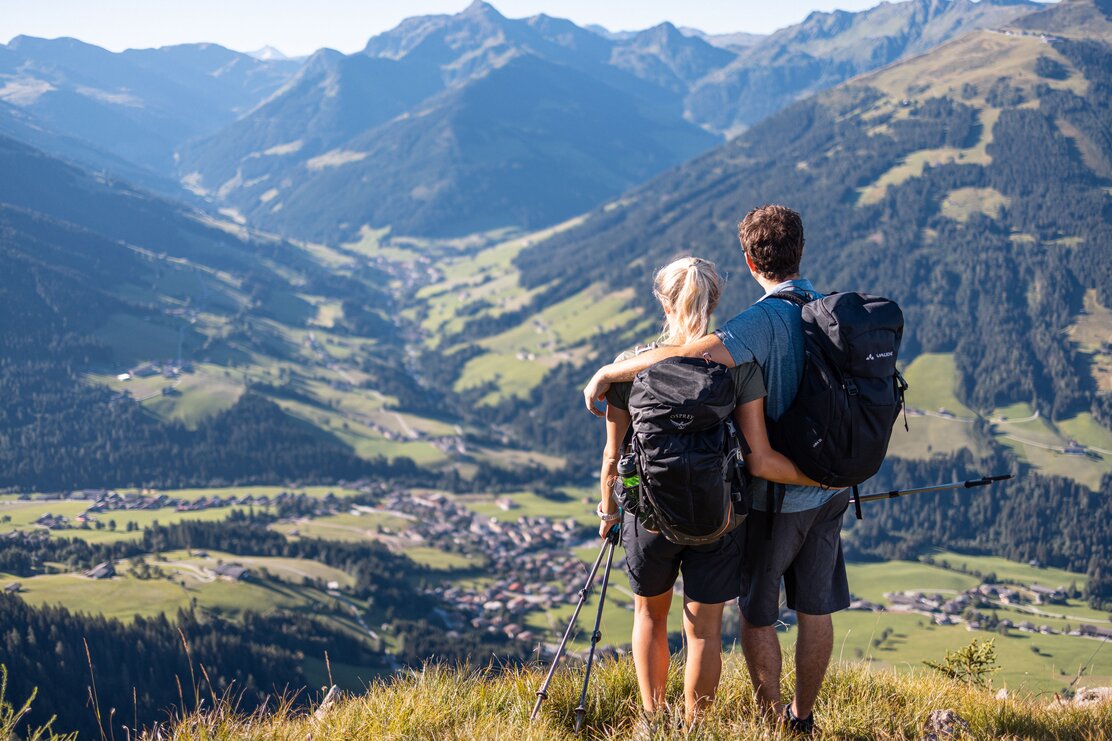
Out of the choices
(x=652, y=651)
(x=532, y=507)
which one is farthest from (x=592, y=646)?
(x=532, y=507)

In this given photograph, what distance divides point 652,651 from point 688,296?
98.5 inches

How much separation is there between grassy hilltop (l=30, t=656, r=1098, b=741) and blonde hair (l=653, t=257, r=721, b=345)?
249 cm

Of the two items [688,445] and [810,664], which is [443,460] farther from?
[688,445]

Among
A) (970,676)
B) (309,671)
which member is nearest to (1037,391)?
(309,671)

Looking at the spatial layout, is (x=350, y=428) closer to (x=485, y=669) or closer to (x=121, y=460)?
(x=121, y=460)

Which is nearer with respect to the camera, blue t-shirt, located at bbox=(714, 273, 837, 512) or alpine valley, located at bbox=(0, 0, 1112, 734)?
blue t-shirt, located at bbox=(714, 273, 837, 512)

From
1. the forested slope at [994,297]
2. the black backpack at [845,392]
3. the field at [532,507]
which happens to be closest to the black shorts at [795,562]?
the black backpack at [845,392]

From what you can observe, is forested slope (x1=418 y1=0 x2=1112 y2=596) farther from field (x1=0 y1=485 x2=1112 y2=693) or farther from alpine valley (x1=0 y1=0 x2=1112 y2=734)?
field (x1=0 y1=485 x2=1112 y2=693)

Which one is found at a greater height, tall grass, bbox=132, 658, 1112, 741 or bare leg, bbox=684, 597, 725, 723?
bare leg, bbox=684, 597, 725, 723

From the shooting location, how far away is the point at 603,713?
229 inches

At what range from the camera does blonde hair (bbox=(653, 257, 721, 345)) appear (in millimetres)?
5137

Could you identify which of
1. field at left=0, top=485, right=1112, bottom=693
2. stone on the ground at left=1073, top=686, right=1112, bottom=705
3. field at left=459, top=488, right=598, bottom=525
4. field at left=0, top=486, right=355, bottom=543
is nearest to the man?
stone on the ground at left=1073, top=686, right=1112, bottom=705

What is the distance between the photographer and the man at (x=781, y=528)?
5258 mm

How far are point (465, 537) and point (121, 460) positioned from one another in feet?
212
